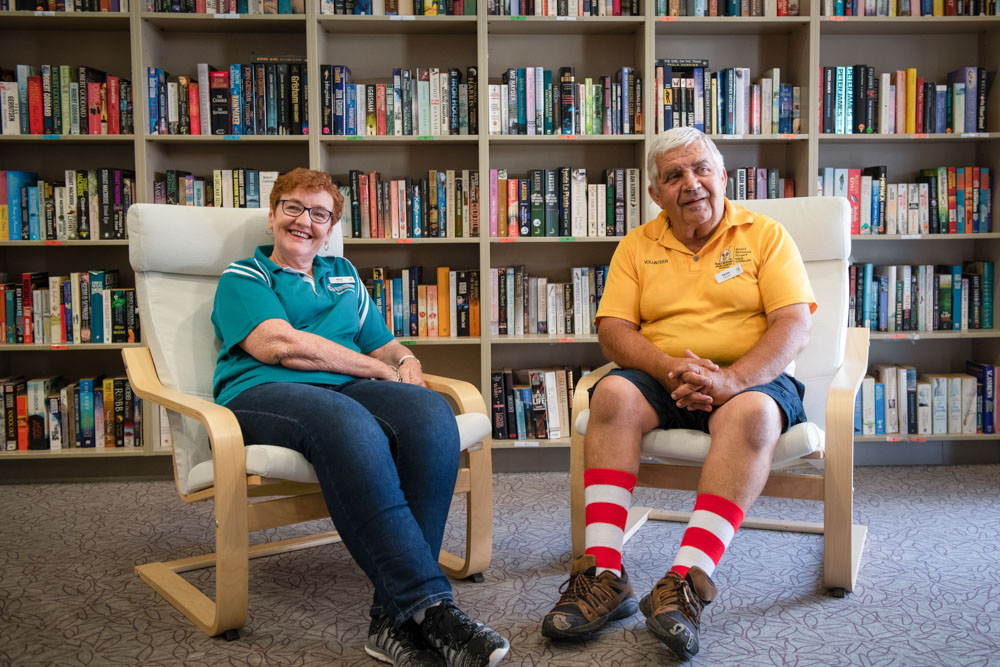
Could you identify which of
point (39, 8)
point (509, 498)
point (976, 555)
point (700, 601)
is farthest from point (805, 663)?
point (39, 8)

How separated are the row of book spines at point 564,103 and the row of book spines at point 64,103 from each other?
4.63 feet

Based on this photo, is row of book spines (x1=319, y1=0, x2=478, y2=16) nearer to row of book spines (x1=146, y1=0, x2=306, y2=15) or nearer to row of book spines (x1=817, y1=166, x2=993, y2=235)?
row of book spines (x1=146, y1=0, x2=306, y2=15)

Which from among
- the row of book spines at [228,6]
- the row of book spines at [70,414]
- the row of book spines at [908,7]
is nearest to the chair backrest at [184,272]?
the row of book spines at [70,414]

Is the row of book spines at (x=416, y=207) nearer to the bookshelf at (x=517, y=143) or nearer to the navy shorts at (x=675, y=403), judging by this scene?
the bookshelf at (x=517, y=143)

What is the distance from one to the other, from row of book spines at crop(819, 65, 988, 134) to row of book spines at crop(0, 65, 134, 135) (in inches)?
106

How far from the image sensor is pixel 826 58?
3.62 meters

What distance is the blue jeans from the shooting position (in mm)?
1747

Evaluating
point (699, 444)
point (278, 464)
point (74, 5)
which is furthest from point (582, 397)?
point (74, 5)

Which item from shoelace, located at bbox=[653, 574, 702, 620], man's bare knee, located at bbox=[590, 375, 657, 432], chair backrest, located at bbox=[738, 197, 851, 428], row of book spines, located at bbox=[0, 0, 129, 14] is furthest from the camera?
row of book spines, located at bbox=[0, 0, 129, 14]

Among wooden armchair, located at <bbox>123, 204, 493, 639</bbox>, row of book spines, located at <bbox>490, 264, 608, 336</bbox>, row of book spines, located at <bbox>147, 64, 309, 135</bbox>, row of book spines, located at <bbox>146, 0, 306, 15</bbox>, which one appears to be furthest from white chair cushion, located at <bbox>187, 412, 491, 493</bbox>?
row of book spines, located at <bbox>146, 0, 306, 15</bbox>

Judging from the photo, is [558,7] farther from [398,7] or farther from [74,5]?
[74,5]

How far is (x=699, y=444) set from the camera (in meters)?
2.03

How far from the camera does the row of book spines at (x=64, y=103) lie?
10.8 feet

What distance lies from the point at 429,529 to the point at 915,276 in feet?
8.07
